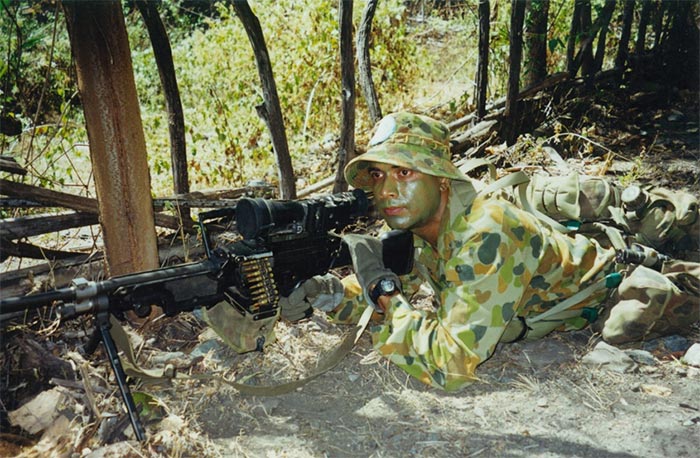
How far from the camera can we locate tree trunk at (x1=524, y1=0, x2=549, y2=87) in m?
8.36

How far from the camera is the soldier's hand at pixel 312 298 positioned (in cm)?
329

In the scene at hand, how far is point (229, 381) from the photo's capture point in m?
3.04

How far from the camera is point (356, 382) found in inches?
135

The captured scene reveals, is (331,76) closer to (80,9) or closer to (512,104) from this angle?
(512,104)

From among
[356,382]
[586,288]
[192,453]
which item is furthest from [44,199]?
[586,288]

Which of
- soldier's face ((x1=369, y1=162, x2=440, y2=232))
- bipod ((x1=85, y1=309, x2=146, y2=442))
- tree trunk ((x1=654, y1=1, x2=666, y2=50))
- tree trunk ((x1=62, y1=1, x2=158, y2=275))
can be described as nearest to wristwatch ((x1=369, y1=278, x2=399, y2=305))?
soldier's face ((x1=369, y1=162, x2=440, y2=232))

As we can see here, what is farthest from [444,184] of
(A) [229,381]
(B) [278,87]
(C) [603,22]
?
(C) [603,22]

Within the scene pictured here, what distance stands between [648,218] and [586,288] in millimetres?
735

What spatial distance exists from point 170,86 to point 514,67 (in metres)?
4.26

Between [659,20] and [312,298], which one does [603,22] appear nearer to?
[659,20]

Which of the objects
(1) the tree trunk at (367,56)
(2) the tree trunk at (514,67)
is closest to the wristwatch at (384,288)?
(1) the tree trunk at (367,56)

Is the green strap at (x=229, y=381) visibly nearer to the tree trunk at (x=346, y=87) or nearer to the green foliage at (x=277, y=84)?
the tree trunk at (x=346, y=87)

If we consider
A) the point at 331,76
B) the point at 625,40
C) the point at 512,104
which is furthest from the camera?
the point at 625,40

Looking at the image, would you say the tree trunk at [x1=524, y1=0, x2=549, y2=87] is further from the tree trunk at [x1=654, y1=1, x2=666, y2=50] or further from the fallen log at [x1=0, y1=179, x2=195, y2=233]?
the fallen log at [x1=0, y1=179, x2=195, y2=233]
